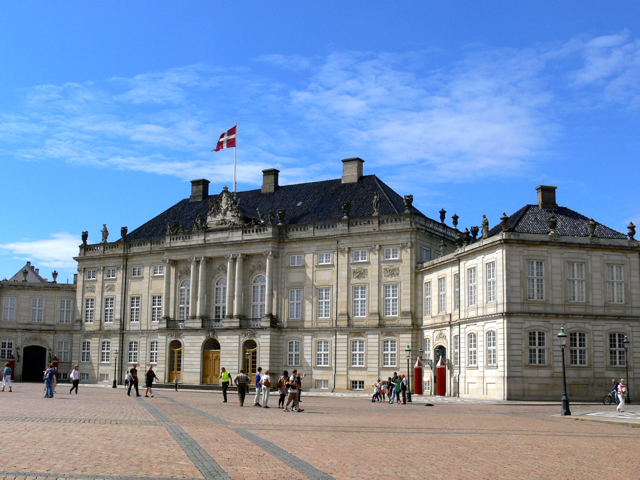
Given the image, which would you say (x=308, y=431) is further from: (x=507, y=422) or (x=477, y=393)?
(x=477, y=393)

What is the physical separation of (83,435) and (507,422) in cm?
1466

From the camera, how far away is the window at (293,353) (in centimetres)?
5978

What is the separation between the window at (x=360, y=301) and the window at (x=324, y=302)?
7.19ft

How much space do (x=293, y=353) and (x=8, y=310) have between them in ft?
101

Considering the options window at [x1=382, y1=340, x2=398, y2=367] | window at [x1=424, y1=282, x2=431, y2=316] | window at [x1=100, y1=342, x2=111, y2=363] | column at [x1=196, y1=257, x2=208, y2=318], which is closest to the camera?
window at [x1=424, y1=282, x2=431, y2=316]

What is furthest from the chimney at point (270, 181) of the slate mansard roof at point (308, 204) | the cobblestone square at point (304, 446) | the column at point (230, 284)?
the cobblestone square at point (304, 446)

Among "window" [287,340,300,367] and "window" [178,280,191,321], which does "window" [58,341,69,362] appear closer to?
"window" [178,280,191,321]

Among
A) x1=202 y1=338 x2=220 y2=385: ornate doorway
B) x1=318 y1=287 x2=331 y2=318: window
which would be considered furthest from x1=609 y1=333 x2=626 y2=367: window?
x1=202 y1=338 x2=220 y2=385: ornate doorway

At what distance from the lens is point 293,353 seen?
2361 inches

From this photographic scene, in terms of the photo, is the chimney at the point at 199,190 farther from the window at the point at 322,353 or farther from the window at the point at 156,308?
the window at the point at 322,353

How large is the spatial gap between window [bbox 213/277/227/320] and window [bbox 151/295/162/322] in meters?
6.67

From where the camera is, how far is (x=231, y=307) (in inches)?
2443

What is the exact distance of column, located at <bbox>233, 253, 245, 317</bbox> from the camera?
61.2 metres

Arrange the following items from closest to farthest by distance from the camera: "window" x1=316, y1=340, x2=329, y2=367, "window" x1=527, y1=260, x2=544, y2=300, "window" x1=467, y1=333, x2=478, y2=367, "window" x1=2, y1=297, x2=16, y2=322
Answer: "window" x1=527, y1=260, x2=544, y2=300 → "window" x1=467, y1=333, x2=478, y2=367 → "window" x1=316, y1=340, x2=329, y2=367 → "window" x1=2, y1=297, x2=16, y2=322
